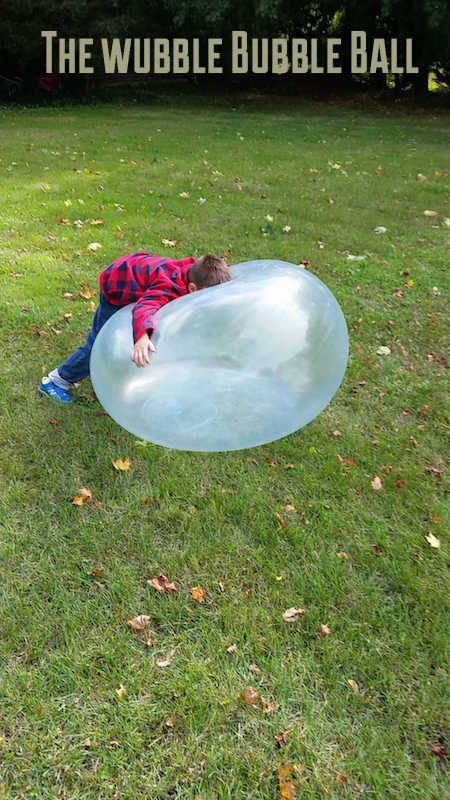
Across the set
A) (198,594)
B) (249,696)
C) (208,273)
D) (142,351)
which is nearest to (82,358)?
(208,273)

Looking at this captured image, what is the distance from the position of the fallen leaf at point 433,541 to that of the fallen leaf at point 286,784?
131 cm

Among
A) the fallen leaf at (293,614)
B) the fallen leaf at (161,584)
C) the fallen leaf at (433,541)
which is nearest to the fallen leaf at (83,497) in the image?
the fallen leaf at (161,584)

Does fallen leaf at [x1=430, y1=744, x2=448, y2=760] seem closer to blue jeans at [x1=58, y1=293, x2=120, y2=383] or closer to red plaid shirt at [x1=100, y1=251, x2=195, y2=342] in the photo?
red plaid shirt at [x1=100, y1=251, x2=195, y2=342]

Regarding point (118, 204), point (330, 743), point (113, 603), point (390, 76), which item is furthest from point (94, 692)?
point (390, 76)

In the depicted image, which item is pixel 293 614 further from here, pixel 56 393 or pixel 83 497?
pixel 56 393

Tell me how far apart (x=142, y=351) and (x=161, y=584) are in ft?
3.41

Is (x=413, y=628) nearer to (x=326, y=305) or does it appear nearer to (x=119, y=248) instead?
(x=326, y=305)

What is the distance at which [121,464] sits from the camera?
3.36 metres

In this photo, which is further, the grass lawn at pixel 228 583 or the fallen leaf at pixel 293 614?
the fallen leaf at pixel 293 614

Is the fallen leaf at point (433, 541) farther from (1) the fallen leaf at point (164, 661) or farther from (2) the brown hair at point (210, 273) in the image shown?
(2) the brown hair at point (210, 273)

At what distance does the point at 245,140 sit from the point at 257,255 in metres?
8.01

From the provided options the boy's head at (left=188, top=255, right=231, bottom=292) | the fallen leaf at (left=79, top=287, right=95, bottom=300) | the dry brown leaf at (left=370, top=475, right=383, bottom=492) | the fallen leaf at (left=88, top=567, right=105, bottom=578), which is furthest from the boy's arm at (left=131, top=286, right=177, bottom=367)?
the fallen leaf at (left=79, top=287, right=95, bottom=300)

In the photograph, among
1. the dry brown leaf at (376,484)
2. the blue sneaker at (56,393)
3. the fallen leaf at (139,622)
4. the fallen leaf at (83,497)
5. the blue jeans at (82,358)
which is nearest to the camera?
the fallen leaf at (139,622)

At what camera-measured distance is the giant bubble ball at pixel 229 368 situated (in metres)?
2.44
